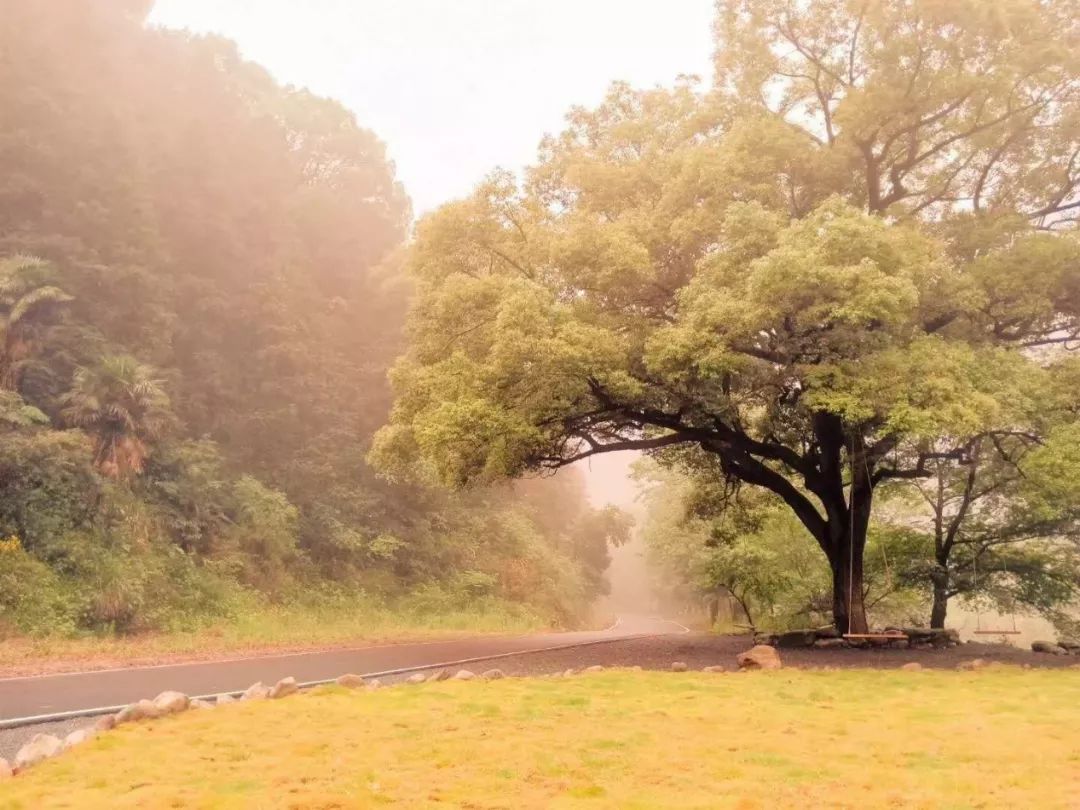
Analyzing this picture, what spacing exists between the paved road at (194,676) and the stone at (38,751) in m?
2.50

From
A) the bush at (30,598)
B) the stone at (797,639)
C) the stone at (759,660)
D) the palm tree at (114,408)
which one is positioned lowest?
the stone at (797,639)

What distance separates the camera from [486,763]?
5.96 meters

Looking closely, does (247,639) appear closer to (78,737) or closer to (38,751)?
(78,737)

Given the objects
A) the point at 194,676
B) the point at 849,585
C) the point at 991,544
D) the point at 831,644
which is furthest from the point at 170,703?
the point at 991,544

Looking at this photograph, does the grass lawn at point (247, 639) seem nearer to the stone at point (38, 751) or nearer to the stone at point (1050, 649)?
the stone at point (38, 751)

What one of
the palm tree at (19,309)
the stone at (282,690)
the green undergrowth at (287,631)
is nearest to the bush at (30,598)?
the green undergrowth at (287,631)

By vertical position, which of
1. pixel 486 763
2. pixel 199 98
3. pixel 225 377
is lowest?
pixel 486 763

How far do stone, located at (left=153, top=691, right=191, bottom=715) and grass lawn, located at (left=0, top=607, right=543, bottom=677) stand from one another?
19.3ft

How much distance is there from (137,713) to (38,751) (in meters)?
1.27

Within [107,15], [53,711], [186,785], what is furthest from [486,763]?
[107,15]

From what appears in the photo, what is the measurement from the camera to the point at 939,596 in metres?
22.4

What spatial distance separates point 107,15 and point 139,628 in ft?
80.5

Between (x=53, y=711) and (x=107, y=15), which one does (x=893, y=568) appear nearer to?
(x=53, y=711)

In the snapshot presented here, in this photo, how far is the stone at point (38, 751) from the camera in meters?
5.97
